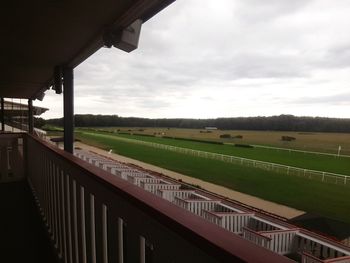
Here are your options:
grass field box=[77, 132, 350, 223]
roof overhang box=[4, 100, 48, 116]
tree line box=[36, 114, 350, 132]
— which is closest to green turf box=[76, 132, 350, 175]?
tree line box=[36, 114, 350, 132]

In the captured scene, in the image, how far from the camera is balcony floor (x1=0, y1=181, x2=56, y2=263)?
2.80m

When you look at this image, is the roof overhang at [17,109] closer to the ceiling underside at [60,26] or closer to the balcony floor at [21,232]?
the balcony floor at [21,232]

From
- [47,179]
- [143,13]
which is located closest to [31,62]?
[47,179]

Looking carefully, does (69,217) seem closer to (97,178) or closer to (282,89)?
(97,178)

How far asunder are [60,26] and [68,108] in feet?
4.35

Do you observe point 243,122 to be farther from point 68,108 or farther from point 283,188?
point 68,108

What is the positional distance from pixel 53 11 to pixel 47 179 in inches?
66.4

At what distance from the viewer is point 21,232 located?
11.1 ft

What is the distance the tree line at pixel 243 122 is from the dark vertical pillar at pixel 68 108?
23867 millimetres

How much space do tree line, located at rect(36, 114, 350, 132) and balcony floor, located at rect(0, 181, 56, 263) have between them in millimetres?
23126

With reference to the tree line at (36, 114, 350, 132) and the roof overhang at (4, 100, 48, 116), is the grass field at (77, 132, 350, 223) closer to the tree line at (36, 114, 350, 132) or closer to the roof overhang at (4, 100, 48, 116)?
the roof overhang at (4, 100, 48, 116)

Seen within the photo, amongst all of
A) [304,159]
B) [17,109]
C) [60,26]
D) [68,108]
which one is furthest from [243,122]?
[60,26]

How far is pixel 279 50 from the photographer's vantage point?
54.9 m

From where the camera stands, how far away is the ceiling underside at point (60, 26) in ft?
6.76
